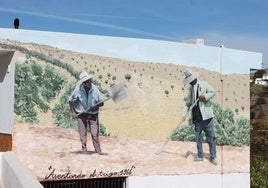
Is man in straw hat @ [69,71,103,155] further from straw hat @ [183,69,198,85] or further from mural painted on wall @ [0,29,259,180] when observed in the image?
straw hat @ [183,69,198,85]

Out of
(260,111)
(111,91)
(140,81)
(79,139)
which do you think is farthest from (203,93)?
(260,111)

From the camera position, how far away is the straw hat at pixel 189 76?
49.2 feet

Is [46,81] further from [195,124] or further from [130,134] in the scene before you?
[195,124]

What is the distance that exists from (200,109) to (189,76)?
1.06 meters

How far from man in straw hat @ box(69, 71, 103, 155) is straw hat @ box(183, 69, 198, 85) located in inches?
116

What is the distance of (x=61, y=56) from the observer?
12.8m

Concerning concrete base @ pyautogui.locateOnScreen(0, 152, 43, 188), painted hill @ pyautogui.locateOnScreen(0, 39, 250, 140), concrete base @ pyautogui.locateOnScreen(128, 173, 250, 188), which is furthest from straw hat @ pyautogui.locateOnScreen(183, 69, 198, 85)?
concrete base @ pyautogui.locateOnScreen(0, 152, 43, 188)

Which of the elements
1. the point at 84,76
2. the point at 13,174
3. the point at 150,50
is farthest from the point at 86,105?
the point at 13,174

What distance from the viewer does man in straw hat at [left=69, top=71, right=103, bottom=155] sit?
13.0 metres

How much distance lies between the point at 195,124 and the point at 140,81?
237 cm
